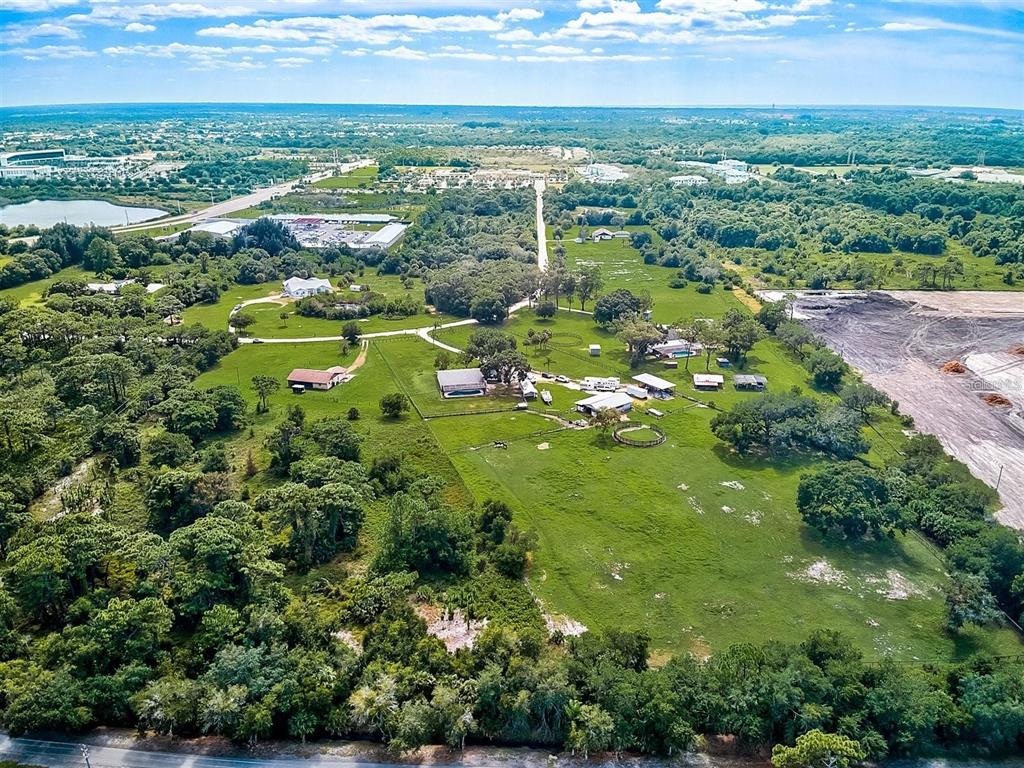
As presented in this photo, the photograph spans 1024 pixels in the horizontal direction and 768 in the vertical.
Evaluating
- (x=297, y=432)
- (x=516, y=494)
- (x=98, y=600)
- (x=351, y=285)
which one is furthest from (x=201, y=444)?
(x=351, y=285)

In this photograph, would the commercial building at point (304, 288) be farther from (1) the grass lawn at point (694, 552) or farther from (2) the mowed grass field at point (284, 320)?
(1) the grass lawn at point (694, 552)

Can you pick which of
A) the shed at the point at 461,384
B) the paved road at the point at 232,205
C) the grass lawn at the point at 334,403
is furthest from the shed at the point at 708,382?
the paved road at the point at 232,205

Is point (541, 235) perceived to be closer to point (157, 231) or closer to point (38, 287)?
point (157, 231)

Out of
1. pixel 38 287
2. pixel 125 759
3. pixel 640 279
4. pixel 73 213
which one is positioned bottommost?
pixel 125 759

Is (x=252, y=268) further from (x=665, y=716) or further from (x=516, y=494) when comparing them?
(x=665, y=716)

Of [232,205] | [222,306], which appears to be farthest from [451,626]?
[232,205]
